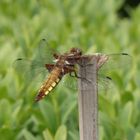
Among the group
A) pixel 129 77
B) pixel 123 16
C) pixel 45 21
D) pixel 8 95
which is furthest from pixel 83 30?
pixel 123 16

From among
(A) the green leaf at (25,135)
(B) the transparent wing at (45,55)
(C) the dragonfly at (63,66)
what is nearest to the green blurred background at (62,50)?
(A) the green leaf at (25,135)

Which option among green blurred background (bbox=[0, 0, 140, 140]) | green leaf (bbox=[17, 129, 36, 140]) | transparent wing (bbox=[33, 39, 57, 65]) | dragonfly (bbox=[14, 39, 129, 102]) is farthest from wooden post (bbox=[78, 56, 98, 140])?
green leaf (bbox=[17, 129, 36, 140])

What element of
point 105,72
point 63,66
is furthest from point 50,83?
point 105,72

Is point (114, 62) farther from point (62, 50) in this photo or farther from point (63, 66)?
point (62, 50)

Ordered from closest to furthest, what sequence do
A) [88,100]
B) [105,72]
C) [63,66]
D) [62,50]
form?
[88,100] < [63,66] < [105,72] < [62,50]

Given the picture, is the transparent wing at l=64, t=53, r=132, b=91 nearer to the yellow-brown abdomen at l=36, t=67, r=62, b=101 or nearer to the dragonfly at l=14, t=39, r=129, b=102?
the dragonfly at l=14, t=39, r=129, b=102

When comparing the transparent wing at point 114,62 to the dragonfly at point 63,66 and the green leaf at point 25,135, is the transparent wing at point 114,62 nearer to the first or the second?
the dragonfly at point 63,66

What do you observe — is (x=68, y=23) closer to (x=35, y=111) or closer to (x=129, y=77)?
(x=129, y=77)
